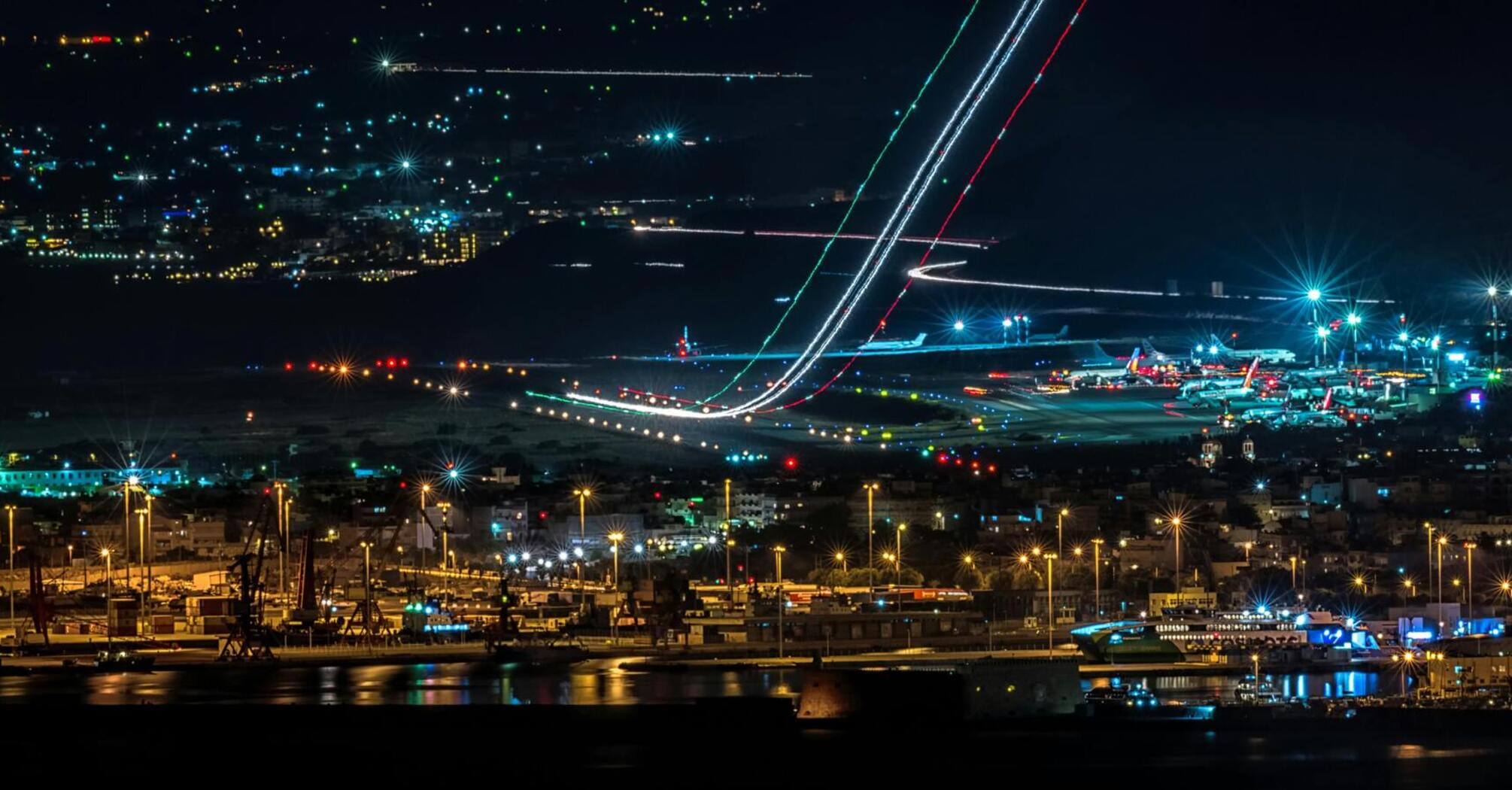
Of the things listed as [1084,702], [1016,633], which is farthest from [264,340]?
[1084,702]

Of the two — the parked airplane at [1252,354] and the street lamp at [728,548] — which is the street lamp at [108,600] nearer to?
the street lamp at [728,548]

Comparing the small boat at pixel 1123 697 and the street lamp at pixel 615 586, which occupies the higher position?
the street lamp at pixel 615 586

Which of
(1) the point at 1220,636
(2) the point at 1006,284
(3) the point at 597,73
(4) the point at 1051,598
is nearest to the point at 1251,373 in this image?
(2) the point at 1006,284

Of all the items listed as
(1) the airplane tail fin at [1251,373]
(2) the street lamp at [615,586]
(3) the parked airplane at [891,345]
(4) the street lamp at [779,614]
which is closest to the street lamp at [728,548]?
(4) the street lamp at [779,614]

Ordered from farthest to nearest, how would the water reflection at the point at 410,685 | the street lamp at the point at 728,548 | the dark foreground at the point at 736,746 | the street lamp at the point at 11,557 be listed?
the street lamp at the point at 728,548
the street lamp at the point at 11,557
the water reflection at the point at 410,685
the dark foreground at the point at 736,746

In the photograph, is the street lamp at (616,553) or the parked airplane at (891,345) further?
the parked airplane at (891,345)

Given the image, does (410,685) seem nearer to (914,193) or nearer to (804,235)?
(914,193)

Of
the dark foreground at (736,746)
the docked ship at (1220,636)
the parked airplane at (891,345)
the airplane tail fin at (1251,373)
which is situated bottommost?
the dark foreground at (736,746)

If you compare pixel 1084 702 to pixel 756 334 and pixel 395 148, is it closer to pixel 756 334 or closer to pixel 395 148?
pixel 756 334
